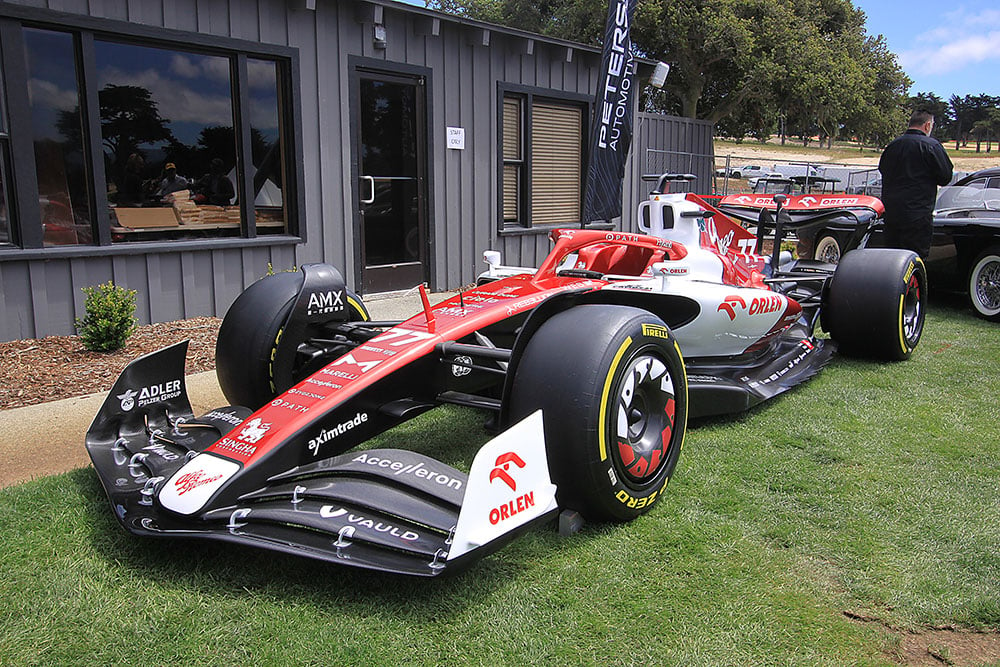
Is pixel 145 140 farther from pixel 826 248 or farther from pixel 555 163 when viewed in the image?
pixel 826 248

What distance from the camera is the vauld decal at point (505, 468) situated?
7.86ft

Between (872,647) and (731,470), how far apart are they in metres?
1.40

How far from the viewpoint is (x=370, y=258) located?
8.41 meters

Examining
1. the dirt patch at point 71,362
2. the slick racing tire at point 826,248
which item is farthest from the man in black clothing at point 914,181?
the dirt patch at point 71,362

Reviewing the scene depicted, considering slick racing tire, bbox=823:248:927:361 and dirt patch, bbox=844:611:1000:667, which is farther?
slick racing tire, bbox=823:248:927:361

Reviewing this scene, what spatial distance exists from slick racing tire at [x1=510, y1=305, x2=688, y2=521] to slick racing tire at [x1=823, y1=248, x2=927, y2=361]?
9.88 feet

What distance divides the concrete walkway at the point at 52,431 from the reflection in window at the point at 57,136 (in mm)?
1944

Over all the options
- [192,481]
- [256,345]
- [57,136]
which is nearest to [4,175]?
[57,136]

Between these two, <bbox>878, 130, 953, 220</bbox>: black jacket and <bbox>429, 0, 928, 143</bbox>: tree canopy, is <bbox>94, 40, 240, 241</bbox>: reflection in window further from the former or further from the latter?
<bbox>429, 0, 928, 143</bbox>: tree canopy

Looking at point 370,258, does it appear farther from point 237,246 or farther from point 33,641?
point 33,641

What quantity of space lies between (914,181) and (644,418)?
18.5ft

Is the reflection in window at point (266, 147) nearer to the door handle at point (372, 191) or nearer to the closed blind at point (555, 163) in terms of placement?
the door handle at point (372, 191)

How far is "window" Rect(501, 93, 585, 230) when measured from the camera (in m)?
9.84

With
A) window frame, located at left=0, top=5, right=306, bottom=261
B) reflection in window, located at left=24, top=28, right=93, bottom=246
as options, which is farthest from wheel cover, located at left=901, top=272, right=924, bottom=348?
reflection in window, located at left=24, top=28, right=93, bottom=246
